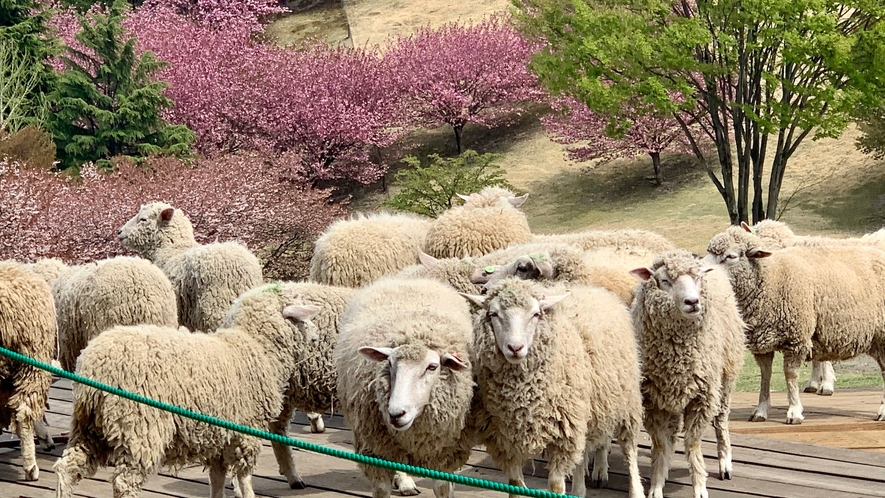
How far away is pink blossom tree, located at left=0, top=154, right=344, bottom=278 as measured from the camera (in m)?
15.4

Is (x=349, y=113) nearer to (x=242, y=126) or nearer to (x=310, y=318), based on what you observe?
(x=242, y=126)

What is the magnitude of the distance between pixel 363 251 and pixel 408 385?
153 inches

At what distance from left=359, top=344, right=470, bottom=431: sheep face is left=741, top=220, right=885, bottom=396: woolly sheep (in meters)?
4.81

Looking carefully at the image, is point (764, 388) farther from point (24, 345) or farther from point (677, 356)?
point (24, 345)

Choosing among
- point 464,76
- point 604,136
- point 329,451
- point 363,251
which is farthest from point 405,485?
point 464,76

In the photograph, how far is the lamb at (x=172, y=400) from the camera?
18.9 ft

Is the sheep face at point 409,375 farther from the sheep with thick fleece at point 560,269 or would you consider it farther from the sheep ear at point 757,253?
the sheep ear at point 757,253

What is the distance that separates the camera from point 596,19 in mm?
18656

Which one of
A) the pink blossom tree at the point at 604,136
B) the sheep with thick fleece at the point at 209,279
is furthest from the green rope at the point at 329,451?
the pink blossom tree at the point at 604,136

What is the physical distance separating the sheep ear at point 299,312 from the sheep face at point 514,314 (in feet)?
4.28

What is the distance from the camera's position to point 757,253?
337 inches

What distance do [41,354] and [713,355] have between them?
14.7ft

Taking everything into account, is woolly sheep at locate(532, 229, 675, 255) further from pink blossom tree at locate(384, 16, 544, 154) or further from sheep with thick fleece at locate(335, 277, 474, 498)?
pink blossom tree at locate(384, 16, 544, 154)

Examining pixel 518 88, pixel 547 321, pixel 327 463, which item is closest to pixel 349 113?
pixel 518 88
